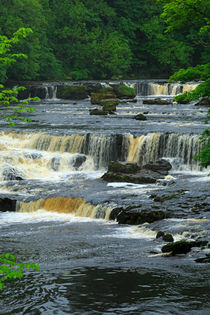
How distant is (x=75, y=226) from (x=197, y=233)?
438 cm

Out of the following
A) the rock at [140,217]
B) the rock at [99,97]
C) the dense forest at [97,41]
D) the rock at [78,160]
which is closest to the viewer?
the rock at [140,217]

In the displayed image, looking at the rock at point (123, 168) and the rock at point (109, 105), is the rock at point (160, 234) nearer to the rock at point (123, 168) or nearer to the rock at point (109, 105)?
the rock at point (123, 168)

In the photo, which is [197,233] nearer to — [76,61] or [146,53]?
[76,61]

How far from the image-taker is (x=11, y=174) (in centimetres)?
2636

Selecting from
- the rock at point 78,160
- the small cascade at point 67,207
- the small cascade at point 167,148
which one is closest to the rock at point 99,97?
the small cascade at point 167,148

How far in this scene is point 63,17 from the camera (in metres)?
75.1

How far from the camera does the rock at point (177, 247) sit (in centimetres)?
1442

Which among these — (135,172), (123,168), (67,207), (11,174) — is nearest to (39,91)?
(11,174)

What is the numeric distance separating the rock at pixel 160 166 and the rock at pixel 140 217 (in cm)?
706

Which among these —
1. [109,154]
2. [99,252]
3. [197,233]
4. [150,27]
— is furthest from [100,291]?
[150,27]

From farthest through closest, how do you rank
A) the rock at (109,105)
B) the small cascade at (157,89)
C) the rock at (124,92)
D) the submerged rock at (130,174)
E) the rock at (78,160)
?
the small cascade at (157,89) < the rock at (124,92) < the rock at (109,105) < the rock at (78,160) < the submerged rock at (130,174)

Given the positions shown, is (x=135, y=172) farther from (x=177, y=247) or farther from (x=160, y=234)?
(x=177, y=247)

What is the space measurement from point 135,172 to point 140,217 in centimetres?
671

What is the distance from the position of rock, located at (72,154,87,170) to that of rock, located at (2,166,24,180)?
320cm
